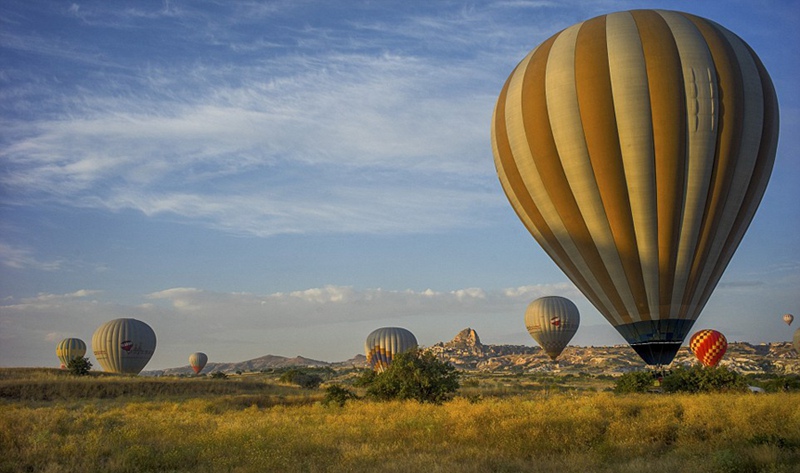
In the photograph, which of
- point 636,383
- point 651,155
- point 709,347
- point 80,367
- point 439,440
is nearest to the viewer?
point 439,440

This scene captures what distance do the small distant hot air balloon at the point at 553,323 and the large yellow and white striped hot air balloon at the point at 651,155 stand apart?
36786 mm

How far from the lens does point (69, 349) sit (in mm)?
70938

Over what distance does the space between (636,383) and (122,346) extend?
52250 millimetres

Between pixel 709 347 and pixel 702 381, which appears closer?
pixel 702 381

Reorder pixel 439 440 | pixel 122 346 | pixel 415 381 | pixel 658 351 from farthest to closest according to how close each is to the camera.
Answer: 1. pixel 122 346
2. pixel 658 351
3. pixel 415 381
4. pixel 439 440

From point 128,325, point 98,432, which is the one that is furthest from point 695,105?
point 128,325

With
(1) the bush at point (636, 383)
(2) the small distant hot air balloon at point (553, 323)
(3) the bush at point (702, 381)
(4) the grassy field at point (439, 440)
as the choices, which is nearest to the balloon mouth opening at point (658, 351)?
Result: (3) the bush at point (702, 381)

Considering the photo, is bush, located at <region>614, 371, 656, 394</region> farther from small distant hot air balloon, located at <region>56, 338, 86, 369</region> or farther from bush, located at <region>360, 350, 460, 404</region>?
small distant hot air balloon, located at <region>56, 338, 86, 369</region>

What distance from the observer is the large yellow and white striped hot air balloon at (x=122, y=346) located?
63.1 metres

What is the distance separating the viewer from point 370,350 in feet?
232

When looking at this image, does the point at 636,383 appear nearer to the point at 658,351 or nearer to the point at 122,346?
the point at 658,351

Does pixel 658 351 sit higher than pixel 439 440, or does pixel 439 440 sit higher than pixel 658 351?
pixel 658 351

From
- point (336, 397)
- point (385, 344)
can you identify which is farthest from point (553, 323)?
point (336, 397)

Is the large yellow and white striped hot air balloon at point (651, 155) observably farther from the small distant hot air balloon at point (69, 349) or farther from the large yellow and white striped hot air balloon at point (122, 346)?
the small distant hot air balloon at point (69, 349)
